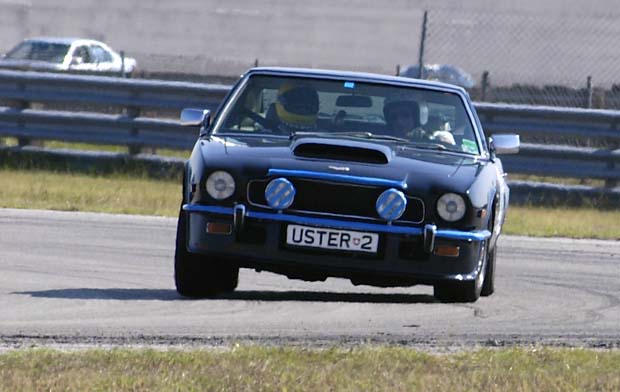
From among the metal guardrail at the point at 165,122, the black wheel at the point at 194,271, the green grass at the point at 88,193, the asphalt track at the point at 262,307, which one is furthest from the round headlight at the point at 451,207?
the metal guardrail at the point at 165,122

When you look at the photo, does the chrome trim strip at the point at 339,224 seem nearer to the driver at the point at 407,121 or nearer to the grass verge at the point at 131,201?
the driver at the point at 407,121

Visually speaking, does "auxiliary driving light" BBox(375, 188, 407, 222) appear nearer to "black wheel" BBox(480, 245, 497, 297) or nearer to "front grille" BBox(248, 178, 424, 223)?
"front grille" BBox(248, 178, 424, 223)

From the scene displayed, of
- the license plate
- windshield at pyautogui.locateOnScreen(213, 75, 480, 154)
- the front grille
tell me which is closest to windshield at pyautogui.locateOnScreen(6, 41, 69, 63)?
windshield at pyautogui.locateOnScreen(213, 75, 480, 154)

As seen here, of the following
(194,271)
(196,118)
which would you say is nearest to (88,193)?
(196,118)

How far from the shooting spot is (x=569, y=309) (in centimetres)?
865

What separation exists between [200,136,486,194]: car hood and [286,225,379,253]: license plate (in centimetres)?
30

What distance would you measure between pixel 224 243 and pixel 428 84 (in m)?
2.06

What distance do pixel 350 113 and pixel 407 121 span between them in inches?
12.9

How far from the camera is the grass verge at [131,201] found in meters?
14.2

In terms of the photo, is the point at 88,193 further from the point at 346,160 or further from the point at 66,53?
the point at 66,53

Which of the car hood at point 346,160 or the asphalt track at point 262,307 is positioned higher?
the car hood at point 346,160

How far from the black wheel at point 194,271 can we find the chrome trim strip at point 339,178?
580 mm

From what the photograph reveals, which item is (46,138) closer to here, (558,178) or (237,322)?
(558,178)

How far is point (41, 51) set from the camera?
2848 cm
